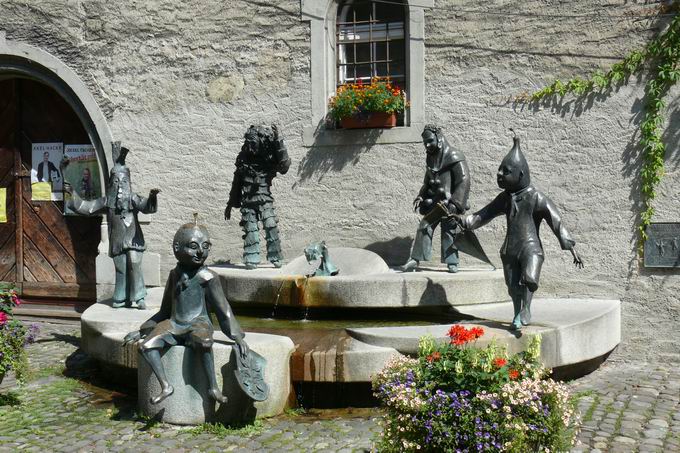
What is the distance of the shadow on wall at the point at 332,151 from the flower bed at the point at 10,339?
3.58 metres

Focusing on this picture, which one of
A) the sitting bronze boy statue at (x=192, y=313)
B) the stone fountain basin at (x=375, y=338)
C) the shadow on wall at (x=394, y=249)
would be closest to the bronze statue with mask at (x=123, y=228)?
the stone fountain basin at (x=375, y=338)

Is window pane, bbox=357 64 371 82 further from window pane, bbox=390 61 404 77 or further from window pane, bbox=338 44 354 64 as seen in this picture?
window pane, bbox=390 61 404 77

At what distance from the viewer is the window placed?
8305 mm

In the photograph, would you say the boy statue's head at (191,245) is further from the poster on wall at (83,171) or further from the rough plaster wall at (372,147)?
the poster on wall at (83,171)

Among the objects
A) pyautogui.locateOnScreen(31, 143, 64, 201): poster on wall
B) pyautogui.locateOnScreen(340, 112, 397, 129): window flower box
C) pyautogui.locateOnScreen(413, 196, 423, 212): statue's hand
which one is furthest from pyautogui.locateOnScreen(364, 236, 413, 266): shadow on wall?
pyautogui.locateOnScreen(31, 143, 64, 201): poster on wall

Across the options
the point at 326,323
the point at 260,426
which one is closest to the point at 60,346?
the point at 326,323

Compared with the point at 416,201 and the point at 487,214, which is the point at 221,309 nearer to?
the point at 487,214

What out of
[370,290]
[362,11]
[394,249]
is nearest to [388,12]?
[362,11]

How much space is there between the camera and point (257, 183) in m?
7.47

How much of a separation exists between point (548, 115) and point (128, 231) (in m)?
4.01

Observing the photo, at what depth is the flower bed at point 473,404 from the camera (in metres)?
3.53

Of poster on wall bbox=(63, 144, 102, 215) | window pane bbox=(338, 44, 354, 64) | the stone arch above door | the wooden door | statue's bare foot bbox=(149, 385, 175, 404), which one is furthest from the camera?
the wooden door

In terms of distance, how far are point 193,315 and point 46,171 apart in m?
5.58

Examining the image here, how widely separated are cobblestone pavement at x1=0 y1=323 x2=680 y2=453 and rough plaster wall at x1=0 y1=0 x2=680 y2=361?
1601mm
